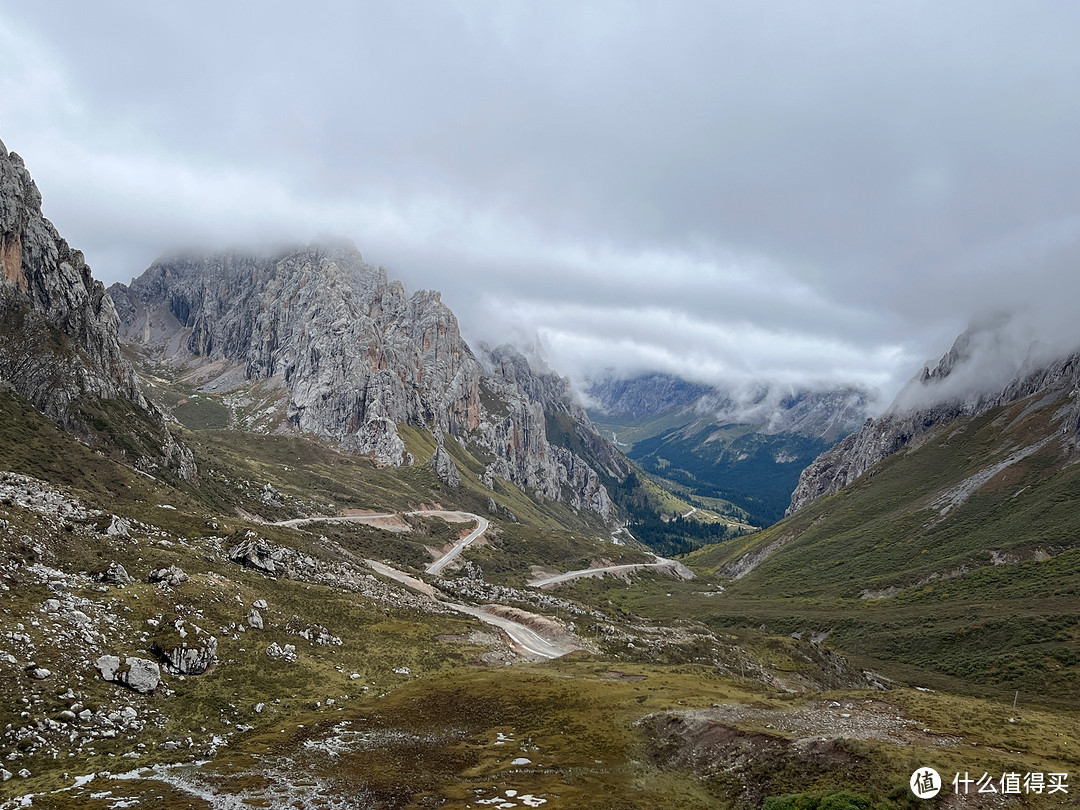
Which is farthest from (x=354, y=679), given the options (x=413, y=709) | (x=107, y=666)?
(x=107, y=666)

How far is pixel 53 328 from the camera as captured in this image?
139 meters

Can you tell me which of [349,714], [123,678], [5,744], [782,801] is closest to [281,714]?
[349,714]

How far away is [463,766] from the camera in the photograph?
1896 inches

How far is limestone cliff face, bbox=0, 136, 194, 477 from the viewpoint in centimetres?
12650

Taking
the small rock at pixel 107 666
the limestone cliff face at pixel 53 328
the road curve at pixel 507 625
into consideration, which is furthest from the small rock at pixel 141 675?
the limestone cliff face at pixel 53 328

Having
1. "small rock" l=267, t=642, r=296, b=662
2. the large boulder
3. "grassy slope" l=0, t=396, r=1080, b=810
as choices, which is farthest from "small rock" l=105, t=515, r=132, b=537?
the large boulder

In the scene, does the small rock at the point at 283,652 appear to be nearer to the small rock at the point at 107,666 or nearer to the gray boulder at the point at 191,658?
the gray boulder at the point at 191,658

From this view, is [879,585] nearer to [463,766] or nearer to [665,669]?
[665,669]

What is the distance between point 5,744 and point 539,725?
4175 centimetres

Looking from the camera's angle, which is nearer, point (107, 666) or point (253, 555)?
point (107, 666)

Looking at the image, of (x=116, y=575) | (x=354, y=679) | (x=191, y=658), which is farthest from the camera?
(x=354, y=679)

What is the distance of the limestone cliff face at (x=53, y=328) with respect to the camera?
4980 inches

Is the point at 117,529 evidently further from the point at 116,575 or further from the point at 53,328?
the point at 53,328

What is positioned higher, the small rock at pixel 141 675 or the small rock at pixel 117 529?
the small rock at pixel 117 529
